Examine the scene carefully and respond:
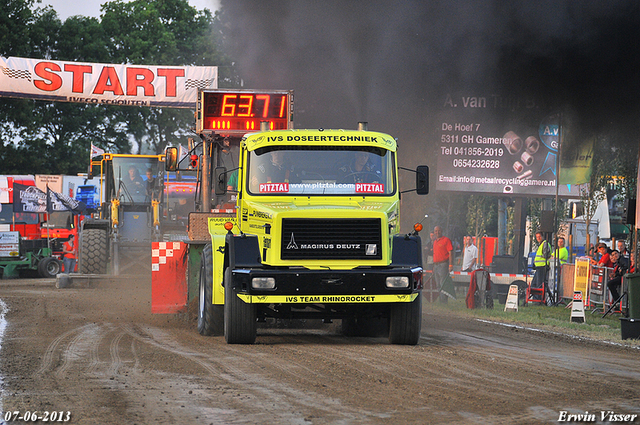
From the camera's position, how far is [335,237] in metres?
9.92

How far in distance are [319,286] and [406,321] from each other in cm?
125

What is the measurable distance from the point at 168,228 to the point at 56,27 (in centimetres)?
3388

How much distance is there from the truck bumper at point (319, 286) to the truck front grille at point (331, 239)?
7.1 inches

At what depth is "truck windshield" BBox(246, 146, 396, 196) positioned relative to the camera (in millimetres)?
10562

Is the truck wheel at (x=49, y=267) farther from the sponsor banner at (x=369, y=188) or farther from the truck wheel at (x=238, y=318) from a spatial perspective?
the sponsor banner at (x=369, y=188)

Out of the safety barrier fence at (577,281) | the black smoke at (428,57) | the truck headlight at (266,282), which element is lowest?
the safety barrier fence at (577,281)

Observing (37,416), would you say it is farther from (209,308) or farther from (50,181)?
(50,181)

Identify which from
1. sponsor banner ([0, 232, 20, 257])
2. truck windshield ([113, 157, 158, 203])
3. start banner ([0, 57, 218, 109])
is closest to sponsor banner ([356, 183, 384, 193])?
truck windshield ([113, 157, 158, 203])

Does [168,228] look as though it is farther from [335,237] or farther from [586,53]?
[335,237]

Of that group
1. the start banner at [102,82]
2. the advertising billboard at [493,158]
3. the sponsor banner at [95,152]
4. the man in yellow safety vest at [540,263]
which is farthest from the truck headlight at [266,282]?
the start banner at [102,82]

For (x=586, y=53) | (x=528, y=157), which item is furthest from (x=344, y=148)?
(x=528, y=157)

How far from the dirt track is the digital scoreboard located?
3.07 m

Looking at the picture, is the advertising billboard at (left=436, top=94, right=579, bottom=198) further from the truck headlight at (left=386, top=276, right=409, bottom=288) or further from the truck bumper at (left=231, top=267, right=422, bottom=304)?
the truck bumper at (left=231, top=267, right=422, bottom=304)

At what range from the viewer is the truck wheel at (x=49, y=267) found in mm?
29266
